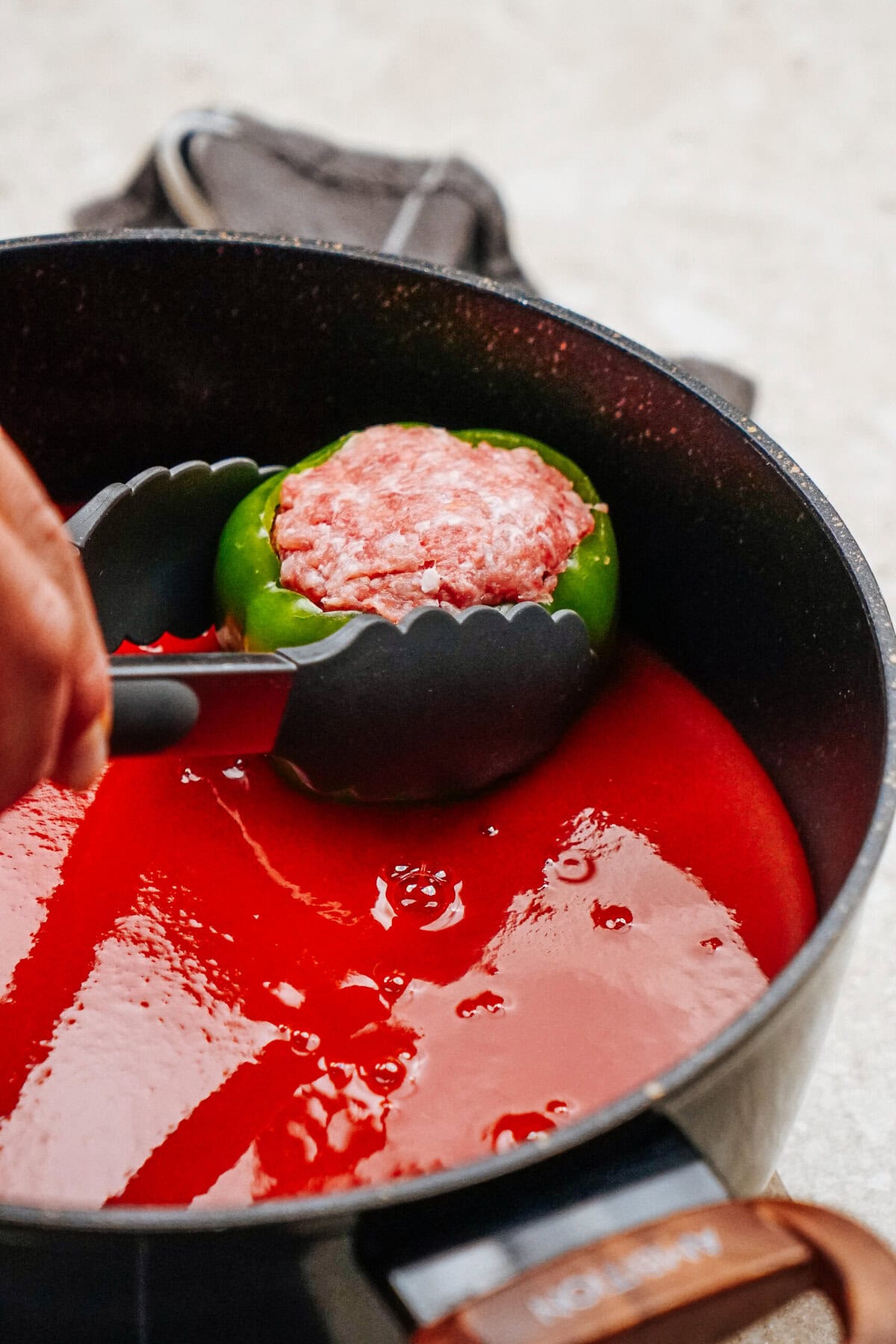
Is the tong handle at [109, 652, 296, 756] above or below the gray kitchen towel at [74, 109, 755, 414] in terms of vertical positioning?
below

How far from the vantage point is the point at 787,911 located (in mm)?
1027

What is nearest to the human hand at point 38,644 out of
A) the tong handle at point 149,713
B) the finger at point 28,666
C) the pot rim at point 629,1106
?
the finger at point 28,666

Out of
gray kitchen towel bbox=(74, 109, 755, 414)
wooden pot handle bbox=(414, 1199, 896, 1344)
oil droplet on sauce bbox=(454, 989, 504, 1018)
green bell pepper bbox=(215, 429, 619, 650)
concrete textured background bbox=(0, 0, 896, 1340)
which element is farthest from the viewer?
concrete textured background bbox=(0, 0, 896, 1340)

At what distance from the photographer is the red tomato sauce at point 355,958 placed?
86cm

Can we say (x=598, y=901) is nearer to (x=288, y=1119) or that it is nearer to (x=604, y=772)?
(x=604, y=772)

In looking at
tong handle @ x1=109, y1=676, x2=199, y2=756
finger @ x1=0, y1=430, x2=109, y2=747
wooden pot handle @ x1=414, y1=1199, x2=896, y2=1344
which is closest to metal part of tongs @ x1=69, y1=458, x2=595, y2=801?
tong handle @ x1=109, y1=676, x2=199, y2=756

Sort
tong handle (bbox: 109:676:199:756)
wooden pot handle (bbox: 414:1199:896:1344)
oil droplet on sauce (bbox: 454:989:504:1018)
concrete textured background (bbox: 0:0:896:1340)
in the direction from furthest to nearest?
concrete textured background (bbox: 0:0:896:1340) < oil droplet on sauce (bbox: 454:989:504:1018) < tong handle (bbox: 109:676:199:756) < wooden pot handle (bbox: 414:1199:896:1344)

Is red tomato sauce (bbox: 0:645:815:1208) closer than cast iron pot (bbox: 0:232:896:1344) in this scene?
No

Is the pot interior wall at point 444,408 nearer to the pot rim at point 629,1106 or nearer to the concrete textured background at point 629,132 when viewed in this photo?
the pot rim at point 629,1106

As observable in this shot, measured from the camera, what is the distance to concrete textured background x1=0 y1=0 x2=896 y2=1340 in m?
1.97

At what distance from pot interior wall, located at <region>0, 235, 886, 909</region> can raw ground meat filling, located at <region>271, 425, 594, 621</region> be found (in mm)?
95

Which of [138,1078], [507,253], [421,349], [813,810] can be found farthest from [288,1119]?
[507,253]

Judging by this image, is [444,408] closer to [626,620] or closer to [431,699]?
[626,620]

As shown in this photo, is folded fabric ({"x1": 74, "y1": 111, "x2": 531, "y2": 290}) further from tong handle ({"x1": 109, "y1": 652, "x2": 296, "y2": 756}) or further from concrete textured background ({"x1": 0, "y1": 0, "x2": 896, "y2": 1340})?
tong handle ({"x1": 109, "y1": 652, "x2": 296, "y2": 756})
